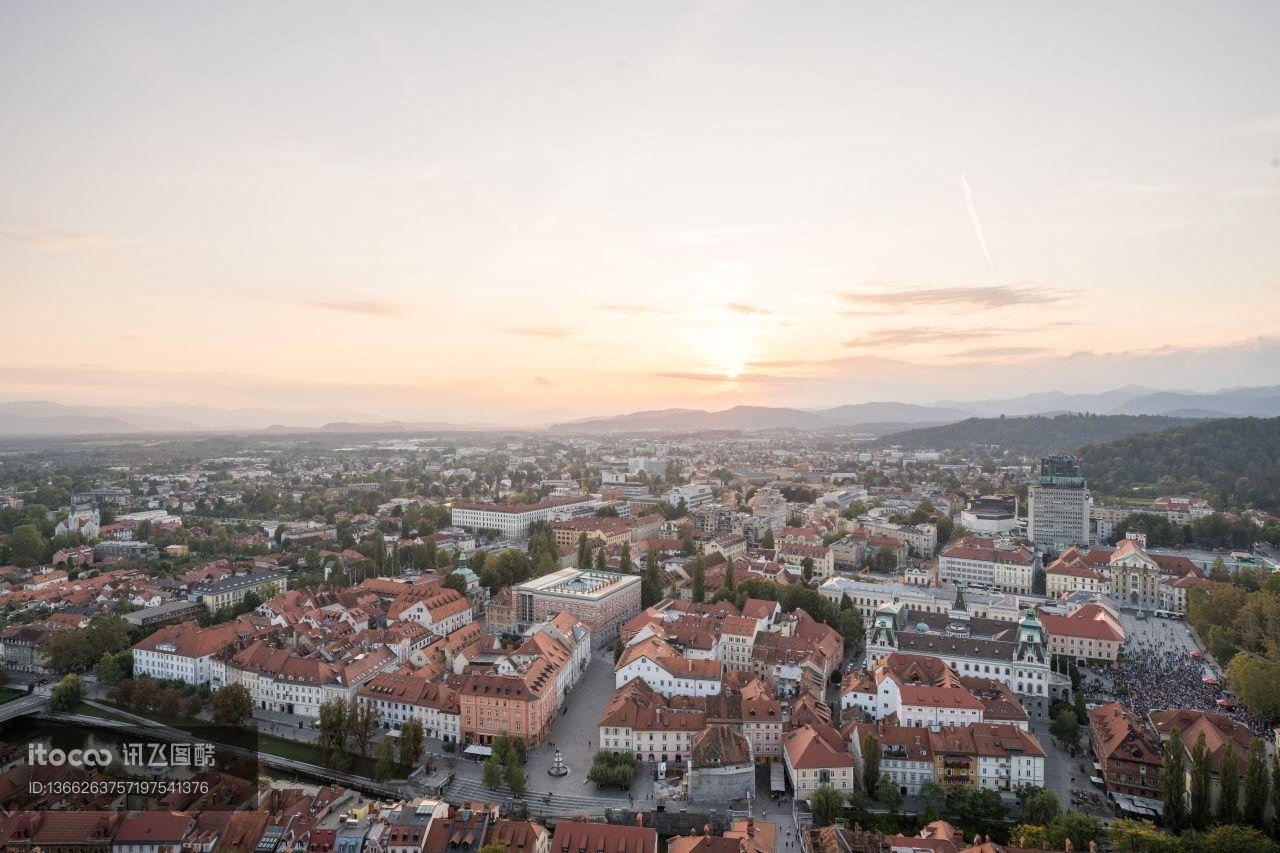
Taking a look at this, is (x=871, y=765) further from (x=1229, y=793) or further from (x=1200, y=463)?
(x=1200, y=463)

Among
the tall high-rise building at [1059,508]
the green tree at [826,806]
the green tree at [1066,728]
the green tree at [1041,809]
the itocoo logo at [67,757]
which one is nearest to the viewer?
the green tree at [1041,809]

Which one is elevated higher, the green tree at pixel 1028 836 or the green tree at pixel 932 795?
the green tree at pixel 1028 836

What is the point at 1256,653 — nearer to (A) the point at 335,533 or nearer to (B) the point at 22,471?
(A) the point at 335,533

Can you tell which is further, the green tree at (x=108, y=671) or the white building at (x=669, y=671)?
the green tree at (x=108, y=671)

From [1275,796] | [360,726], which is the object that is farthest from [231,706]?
[1275,796]

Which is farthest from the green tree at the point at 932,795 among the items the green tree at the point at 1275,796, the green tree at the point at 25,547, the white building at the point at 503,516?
the green tree at the point at 25,547

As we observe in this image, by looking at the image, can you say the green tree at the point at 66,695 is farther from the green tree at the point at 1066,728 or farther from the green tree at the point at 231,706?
the green tree at the point at 1066,728
